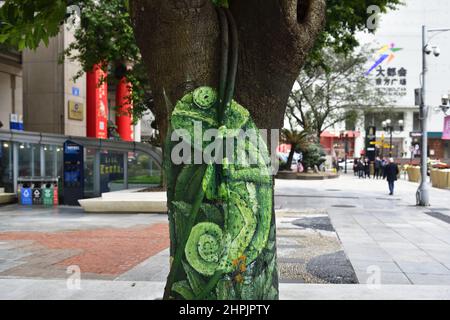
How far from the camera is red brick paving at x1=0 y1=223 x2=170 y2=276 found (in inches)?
298

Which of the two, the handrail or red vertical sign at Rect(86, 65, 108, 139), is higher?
red vertical sign at Rect(86, 65, 108, 139)

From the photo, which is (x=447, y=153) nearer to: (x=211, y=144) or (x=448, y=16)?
(x=448, y=16)

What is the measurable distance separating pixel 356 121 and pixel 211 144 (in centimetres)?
4195

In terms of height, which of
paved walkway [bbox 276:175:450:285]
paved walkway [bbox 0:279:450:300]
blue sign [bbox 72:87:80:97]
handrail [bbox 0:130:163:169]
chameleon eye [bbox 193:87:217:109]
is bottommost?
paved walkway [bbox 276:175:450:285]

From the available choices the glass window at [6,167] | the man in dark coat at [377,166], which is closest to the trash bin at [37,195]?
the glass window at [6,167]

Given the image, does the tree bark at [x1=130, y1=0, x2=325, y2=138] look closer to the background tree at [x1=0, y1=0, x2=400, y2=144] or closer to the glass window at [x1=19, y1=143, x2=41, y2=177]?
the background tree at [x1=0, y1=0, x2=400, y2=144]

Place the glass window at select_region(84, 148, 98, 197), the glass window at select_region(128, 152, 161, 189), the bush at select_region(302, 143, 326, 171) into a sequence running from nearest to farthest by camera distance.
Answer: the glass window at select_region(84, 148, 98, 197) < the glass window at select_region(128, 152, 161, 189) < the bush at select_region(302, 143, 326, 171)

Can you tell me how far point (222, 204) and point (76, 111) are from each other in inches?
961

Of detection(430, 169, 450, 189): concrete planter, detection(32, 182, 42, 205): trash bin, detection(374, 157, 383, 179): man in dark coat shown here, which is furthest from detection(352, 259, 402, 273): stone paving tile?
detection(374, 157, 383, 179): man in dark coat

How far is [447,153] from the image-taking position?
74.6m

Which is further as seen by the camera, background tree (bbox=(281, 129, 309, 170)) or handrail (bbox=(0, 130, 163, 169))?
background tree (bbox=(281, 129, 309, 170))

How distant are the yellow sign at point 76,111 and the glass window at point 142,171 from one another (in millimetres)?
7132

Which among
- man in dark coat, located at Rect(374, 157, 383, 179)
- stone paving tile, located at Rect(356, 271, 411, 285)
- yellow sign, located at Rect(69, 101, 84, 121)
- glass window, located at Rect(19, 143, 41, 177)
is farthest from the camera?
man in dark coat, located at Rect(374, 157, 383, 179)
